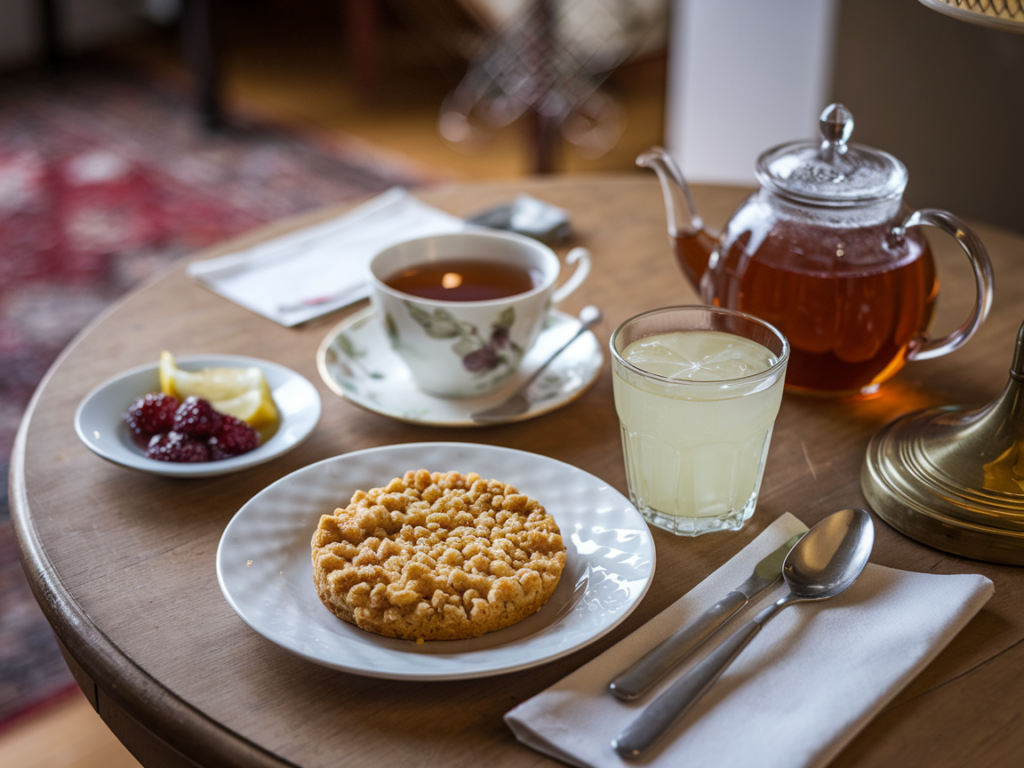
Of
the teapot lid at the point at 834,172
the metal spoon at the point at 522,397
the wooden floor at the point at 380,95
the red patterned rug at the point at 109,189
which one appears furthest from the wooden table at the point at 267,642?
the wooden floor at the point at 380,95

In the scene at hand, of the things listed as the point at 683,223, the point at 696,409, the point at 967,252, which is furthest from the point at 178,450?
the point at 967,252

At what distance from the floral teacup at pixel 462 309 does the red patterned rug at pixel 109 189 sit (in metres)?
1.25

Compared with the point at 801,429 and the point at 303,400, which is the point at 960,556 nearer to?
the point at 801,429

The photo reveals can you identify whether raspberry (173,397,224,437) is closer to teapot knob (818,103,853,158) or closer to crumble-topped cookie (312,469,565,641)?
crumble-topped cookie (312,469,565,641)

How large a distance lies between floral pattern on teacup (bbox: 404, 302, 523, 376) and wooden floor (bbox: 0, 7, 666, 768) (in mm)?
2681

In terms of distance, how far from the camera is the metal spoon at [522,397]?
0.90 metres

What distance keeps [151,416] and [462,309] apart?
292 millimetres

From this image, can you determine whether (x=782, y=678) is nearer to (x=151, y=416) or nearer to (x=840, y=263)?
(x=840, y=263)

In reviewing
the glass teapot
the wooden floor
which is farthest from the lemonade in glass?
the wooden floor

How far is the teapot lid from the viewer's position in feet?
2.76

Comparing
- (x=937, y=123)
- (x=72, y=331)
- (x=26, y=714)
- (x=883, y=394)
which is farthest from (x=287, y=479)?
(x=72, y=331)

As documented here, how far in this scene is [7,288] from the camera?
2840 mm

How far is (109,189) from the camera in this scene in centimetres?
355

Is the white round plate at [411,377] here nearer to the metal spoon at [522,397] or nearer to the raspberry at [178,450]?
the metal spoon at [522,397]
